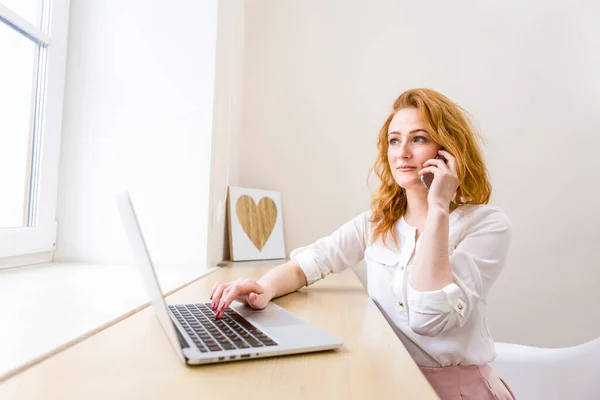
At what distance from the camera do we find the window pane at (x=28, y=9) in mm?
1288

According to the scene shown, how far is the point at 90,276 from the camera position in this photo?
1.24 m

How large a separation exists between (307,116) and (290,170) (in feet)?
0.78

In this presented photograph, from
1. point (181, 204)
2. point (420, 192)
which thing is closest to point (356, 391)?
point (420, 192)

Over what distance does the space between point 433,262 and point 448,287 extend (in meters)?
0.06

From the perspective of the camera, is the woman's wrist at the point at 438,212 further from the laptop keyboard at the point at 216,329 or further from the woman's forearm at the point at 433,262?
the laptop keyboard at the point at 216,329

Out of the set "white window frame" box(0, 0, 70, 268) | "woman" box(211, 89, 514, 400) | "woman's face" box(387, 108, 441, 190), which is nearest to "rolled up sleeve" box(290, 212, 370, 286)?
"woman" box(211, 89, 514, 400)

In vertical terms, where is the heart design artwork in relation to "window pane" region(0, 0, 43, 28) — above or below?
below

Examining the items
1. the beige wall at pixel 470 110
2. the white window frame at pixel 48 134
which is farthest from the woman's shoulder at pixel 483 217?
the white window frame at pixel 48 134

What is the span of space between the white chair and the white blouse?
0.55 m

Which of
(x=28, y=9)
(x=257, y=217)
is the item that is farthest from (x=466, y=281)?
(x=28, y=9)

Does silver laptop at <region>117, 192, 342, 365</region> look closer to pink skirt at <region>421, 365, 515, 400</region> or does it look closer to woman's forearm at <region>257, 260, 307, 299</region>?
woman's forearm at <region>257, 260, 307, 299</region>

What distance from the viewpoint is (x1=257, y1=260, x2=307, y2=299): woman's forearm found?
1.08 metres

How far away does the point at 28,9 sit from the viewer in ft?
4.51

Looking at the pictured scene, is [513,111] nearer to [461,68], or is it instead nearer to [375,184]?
[461,68]
